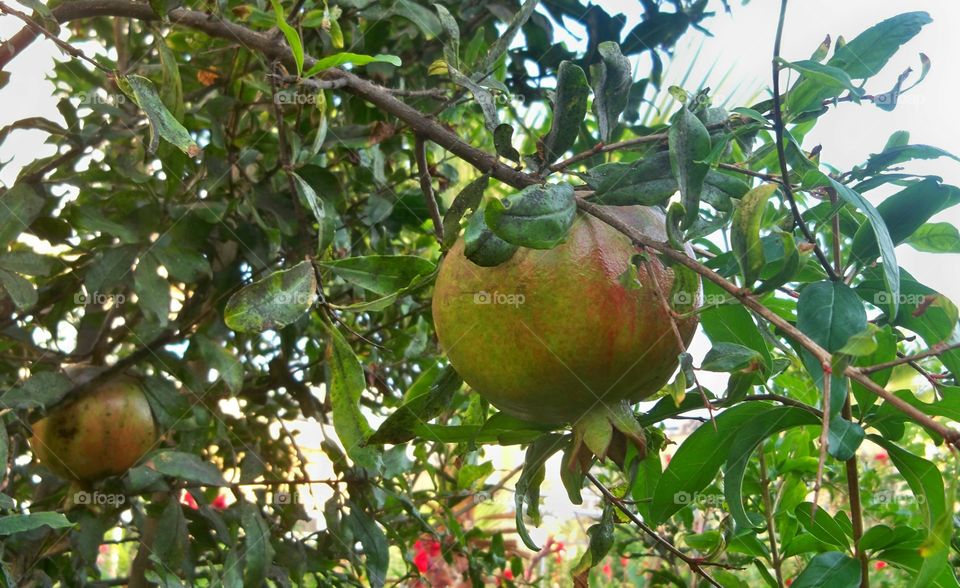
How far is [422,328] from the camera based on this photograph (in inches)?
64.1

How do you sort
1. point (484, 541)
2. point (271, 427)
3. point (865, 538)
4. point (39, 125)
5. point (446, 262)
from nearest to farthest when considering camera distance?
point (446, 262) → point (865, 538) → point (39, 125) → point (271, 427) → point (484, 541)

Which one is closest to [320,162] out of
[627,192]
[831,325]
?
[627,192]

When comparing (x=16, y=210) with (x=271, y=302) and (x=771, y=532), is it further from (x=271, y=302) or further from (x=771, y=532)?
(x=771, y=532)

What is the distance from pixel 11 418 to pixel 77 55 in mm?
781

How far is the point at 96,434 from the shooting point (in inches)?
55.4

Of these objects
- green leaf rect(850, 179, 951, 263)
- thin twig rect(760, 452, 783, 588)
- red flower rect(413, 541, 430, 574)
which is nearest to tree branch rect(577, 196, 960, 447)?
green leaf rect(850, 179, 951, 263)

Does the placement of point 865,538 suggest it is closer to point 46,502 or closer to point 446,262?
point 446,262

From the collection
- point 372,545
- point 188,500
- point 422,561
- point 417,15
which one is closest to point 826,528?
point 372,545

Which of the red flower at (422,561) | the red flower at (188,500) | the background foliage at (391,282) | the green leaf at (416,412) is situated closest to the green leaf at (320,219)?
the background foliage at (391,282)

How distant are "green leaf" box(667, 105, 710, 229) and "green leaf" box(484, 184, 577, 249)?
0.09 meters

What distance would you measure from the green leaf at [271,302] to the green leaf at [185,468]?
598 mm

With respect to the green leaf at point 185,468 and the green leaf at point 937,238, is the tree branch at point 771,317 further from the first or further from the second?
the green leaf at point 185,468

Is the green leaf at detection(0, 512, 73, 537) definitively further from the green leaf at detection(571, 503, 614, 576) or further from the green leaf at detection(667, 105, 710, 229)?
the green leaf at detection(667, 105, 710, 229)

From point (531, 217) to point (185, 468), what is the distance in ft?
2.93
